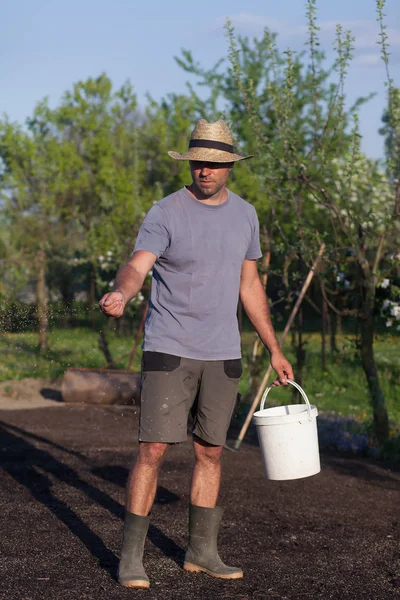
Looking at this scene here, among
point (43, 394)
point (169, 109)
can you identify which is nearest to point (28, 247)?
point (169, 109)

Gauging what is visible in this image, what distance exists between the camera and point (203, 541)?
14.8 feet

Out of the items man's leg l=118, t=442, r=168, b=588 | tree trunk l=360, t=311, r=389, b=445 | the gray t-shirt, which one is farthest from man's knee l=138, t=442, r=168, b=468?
tree trunk l=360, t=311, r=389, b=445

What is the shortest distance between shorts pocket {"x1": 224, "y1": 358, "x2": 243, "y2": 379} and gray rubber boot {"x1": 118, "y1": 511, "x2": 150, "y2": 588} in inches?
29.9

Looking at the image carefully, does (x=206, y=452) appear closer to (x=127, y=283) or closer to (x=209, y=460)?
(x=209, y=460)

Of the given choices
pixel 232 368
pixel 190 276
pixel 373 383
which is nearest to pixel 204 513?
pixel 232 368

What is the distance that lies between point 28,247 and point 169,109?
5.61 m

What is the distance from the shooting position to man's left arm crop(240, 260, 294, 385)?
4.70m

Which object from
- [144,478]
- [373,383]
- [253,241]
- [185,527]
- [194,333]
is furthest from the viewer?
[373,383]

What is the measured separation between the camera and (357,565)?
479 cm

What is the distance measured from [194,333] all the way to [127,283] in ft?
1.41

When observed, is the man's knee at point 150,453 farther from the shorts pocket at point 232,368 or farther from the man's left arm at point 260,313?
the man's left arm at point 260,313

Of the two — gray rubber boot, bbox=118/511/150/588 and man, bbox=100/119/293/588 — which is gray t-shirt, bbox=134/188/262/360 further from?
gray rubber boot, bbox=118/511/150/588

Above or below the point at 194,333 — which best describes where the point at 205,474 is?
below

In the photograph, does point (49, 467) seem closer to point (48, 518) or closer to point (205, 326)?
point (48, 518)
